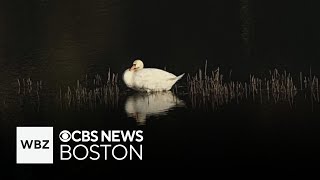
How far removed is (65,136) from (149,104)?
7.88ft

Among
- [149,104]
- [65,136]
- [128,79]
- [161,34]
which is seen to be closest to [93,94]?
[128,79]

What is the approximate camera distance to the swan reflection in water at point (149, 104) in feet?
41.7

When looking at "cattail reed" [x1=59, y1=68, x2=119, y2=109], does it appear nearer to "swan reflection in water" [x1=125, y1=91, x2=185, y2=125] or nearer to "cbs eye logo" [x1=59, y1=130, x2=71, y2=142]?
"swan reflection in water" [x1=125, y1=91, x2=185, y2=125]

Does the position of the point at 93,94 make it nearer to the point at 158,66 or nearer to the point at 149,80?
the point at 149,80

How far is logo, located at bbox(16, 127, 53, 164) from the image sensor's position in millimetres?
10391

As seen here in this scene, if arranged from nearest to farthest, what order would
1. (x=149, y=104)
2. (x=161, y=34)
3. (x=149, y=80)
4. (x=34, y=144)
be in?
(x=34, y=144) < (x=149, y=104) < (x=149, y=80) < (x=161, y=34)

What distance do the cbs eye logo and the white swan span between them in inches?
117

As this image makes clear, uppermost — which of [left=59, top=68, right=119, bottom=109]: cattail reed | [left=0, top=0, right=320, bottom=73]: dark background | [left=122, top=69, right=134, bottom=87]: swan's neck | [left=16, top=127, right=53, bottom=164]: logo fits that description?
[left=0, top=0, right=320, bottom=73]: dark background

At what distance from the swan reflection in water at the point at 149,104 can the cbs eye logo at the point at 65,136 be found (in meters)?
1.21

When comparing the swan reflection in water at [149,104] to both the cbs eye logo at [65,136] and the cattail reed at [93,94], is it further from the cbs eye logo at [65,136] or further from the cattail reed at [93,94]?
the cbs eye logo at [65,136]

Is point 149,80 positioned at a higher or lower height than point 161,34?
lower

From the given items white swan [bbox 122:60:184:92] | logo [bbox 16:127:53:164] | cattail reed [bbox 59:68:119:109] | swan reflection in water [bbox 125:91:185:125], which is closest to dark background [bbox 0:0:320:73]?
cattail reed [bbox 59:68:119:109]

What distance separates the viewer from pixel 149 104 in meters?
13.6

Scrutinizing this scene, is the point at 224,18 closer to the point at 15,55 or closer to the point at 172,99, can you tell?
the point at 15,55
